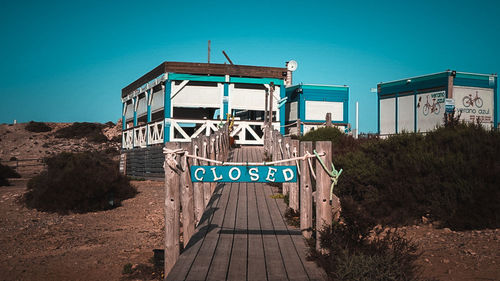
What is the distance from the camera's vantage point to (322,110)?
3188cm

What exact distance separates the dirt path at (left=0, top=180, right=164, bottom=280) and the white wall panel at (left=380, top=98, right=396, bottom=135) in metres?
21.5

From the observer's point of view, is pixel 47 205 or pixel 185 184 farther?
pixel 47 205

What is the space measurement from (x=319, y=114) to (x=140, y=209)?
20.8 m

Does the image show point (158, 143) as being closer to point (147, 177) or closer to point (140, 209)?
point (147, 177)

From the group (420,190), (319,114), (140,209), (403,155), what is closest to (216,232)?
(420,190)

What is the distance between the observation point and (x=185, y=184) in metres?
5.71

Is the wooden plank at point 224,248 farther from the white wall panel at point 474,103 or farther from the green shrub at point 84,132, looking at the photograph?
the green shrub at point 84,132

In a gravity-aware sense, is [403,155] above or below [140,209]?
above

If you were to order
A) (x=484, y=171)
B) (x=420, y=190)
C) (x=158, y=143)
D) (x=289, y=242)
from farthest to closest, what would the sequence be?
1. (x=158, y=143)
2. (x=420, y=190)
3. (x=484, y=171)
4. (x=289, y=242)

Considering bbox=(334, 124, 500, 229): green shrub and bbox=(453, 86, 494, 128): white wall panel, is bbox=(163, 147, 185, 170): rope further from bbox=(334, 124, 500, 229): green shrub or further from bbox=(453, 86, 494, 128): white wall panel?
bbox=(453, 86, 494, 128): white wall panel

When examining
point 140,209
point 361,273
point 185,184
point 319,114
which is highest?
point 319,114

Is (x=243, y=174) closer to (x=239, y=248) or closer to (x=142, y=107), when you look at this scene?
(x=239, y=248)

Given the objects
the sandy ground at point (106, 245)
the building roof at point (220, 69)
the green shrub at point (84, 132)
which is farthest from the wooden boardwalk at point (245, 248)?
the green shrub at point (84, 132)

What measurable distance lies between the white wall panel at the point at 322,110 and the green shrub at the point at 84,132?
37.6m
